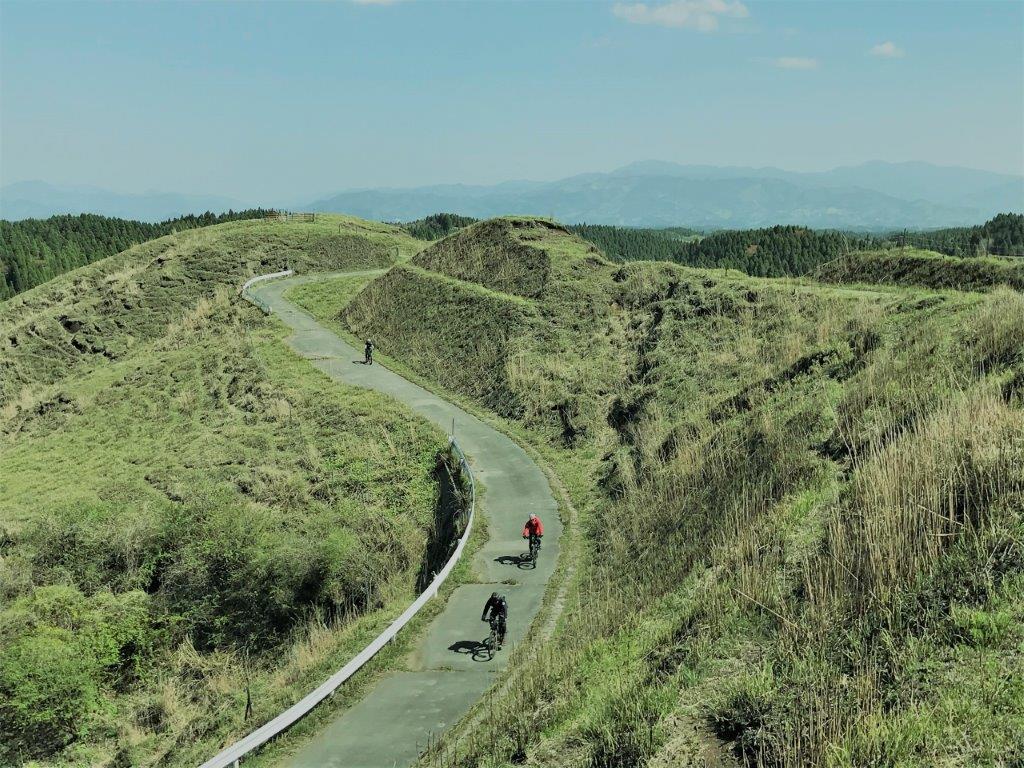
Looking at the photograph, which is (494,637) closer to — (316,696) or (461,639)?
(461,639)

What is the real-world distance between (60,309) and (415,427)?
1884 inches

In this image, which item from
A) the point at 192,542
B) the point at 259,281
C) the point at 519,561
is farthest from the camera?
the point at 259,281

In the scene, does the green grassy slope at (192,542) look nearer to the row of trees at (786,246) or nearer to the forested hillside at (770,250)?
the row of trees at (786,246)

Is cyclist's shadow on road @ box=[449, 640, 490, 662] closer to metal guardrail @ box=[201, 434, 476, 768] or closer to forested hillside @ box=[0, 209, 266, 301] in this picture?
metal guardrail @ box=[201, 434, 476, 768]

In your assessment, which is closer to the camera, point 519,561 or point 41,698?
point 41,698

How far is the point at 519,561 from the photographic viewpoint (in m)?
17.4

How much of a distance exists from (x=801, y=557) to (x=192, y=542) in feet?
50.2

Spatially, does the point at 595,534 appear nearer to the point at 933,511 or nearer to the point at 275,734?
the point at 275,734

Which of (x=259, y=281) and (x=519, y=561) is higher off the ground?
(x=259, y=281)

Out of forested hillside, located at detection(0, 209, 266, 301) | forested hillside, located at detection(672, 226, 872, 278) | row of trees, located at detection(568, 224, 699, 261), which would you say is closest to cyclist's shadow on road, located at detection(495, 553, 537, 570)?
forested hillside, located at detection(672, 226, 872, 278)

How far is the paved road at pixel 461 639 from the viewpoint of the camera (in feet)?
34.1

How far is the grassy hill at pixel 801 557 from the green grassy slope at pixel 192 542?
509cm

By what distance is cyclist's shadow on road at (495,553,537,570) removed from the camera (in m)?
17.3

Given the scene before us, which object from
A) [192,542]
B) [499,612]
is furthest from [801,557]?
[192,542]
